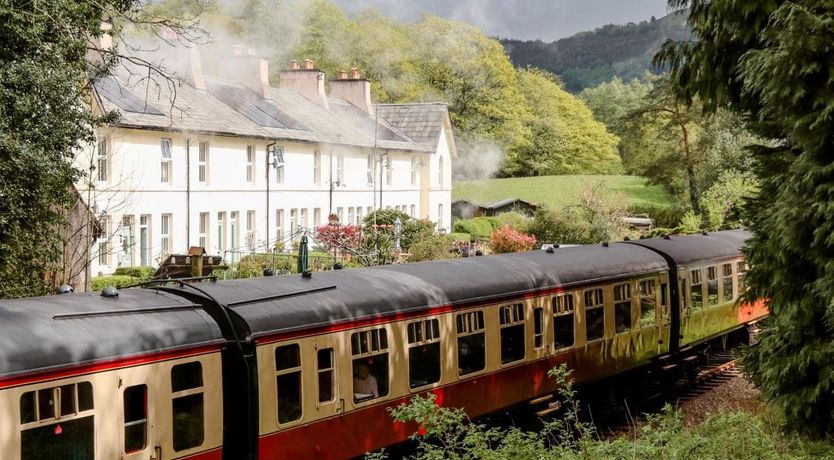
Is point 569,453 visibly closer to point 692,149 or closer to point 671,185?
point 692,149

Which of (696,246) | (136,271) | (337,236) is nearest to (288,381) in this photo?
(696,246)

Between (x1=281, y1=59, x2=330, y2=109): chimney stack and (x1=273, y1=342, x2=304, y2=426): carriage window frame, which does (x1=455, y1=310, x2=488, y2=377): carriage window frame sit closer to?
(x1=273, y1=342, x2=304, y2=426): carriage window frame

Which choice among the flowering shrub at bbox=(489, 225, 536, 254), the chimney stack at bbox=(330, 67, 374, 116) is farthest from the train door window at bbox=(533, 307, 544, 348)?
the chimney stack at bbox=(330, 67, 374, 116)

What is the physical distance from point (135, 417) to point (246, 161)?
28.2m

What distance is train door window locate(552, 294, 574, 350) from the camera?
1656cm

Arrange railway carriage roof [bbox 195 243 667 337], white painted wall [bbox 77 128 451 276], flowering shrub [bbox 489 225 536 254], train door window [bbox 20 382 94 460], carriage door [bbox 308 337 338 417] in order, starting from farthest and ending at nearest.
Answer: flowering shrub [bbox 489 225 536 254], white painted wall [bbox 77 128 451 276], carriage door [bbox 308 337 338 417], railway carriage roof [bbox 195 243 667 337], train door window [bbox 20 382 94 460]

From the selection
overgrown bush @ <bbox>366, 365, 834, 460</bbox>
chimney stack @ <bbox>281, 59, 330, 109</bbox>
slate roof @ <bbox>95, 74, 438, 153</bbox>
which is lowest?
overgrown bush @ <bbox>366, 365, 834, 460</bbox>

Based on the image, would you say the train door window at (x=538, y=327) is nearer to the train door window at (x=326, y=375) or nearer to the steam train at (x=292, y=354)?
the steam train at (x=292, y=354)

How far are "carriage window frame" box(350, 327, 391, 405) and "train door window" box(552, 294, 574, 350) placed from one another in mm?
4638

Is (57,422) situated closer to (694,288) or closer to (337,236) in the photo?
(694,288)

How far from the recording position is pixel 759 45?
11.9m

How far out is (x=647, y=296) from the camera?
1978 centimetres

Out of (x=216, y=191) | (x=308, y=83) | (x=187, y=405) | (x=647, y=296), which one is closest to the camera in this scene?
(x=187, y=405)

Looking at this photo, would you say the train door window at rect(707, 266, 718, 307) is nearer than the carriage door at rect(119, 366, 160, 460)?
No
